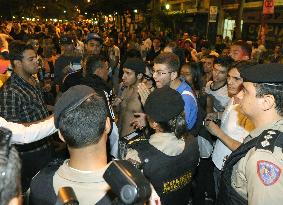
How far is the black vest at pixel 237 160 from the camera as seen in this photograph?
2.25m

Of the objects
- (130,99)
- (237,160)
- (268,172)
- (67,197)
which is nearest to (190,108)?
(130,99)

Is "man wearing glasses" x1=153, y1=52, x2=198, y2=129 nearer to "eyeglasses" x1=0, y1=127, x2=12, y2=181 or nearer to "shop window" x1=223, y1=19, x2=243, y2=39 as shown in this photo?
"eyeglasses" x1=0, y1=127, x2=12, y2=181

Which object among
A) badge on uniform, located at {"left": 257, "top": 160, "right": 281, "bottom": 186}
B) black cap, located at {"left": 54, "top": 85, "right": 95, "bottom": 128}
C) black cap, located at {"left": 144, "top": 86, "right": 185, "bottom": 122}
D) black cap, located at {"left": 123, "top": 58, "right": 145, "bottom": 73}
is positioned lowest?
badge on uniform, located at {"left": 257, "top": 160, "right": 281, "bottom": 186}

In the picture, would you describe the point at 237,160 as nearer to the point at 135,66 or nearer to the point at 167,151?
the point at 167,151

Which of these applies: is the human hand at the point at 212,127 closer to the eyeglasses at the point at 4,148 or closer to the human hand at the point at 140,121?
the human hand at the point at 140,121

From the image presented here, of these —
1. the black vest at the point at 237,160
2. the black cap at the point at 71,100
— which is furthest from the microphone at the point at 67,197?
the black vest at the point at 237,160

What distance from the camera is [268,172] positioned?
83.6 inches

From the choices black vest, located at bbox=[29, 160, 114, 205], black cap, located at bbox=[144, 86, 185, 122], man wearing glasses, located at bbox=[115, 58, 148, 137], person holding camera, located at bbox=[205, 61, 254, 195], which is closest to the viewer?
black vest, located at bbox=[29, 160, 114, 205]

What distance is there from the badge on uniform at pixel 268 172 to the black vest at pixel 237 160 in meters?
0.11

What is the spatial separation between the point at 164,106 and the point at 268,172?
1056 mm

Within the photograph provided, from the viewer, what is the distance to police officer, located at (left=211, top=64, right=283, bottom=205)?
2.12m

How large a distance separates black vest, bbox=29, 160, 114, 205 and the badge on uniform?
3.36 ft

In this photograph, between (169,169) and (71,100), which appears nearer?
(71,100)

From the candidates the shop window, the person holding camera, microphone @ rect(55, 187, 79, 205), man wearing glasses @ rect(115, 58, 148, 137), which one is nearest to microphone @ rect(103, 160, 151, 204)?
microphone @ rect(55, 187, 79, 205)
